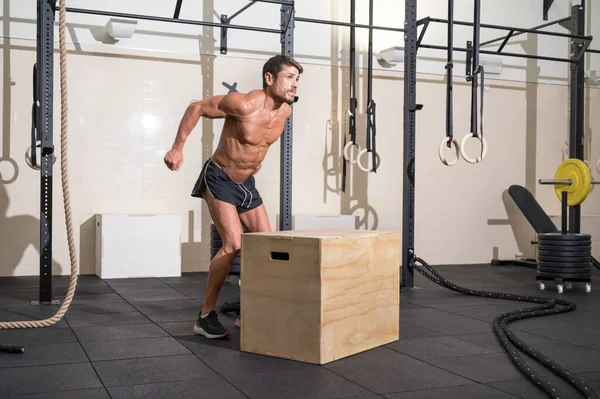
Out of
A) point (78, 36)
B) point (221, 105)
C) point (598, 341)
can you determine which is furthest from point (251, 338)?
point (78, 36)

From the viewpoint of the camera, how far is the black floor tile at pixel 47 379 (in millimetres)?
2639

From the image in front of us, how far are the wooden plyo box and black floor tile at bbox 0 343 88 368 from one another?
76cm

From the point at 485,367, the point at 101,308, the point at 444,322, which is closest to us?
the point at 485,367

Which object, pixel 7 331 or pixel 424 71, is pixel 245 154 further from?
pixel 424 71

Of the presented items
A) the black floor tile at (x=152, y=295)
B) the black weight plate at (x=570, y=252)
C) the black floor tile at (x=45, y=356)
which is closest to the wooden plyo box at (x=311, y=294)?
the black floor tile at (x=45, y=356)

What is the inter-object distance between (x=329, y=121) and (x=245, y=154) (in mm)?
3581

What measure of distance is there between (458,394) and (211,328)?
1.41 m

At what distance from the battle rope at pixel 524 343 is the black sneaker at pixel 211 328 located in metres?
1.39

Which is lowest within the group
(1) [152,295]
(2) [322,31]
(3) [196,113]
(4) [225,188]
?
(1) [152,295]

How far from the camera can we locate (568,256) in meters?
5.41

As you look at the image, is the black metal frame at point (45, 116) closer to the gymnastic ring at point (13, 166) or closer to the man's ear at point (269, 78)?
the gymnastic ring at point (13, 166)

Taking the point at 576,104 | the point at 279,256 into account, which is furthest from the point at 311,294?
the point at 576,104

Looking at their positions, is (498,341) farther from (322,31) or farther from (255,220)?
(322,31)

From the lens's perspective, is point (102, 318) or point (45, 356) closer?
point (45, 356)
